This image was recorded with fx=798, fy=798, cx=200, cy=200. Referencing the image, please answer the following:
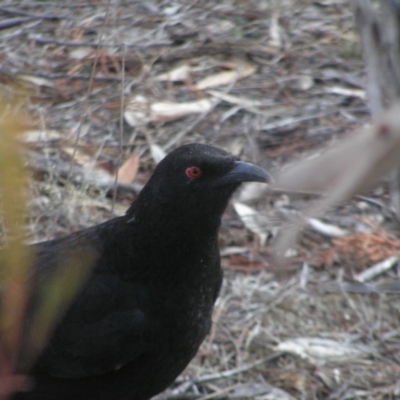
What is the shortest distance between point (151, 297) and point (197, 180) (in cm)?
61

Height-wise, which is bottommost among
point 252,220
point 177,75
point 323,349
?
point 323,349

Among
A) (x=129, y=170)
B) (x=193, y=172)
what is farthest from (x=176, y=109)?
(x=193, y=172)

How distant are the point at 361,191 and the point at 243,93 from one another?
5840 mm

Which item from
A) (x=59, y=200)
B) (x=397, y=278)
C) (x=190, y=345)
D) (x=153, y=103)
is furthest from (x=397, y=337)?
(x=153, y=103)

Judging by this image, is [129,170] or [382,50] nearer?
[382,50]

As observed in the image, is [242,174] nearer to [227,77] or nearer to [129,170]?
[129,170]

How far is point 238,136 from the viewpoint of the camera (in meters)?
6.39

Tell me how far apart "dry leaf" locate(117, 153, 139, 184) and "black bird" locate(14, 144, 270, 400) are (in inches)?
80.8

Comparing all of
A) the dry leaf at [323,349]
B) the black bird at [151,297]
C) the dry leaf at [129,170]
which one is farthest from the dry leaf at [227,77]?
the black bird at [151,297]

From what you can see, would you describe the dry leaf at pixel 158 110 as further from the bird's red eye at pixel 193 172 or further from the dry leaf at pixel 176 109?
the bird's red eye at pixel 193 172

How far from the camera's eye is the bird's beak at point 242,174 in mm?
3812

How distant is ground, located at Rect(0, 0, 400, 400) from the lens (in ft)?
16.1

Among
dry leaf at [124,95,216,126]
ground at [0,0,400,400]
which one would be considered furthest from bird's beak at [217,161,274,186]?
dry leaf at [124,95,216,126]

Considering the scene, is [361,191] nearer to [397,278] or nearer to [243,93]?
[397,278]
